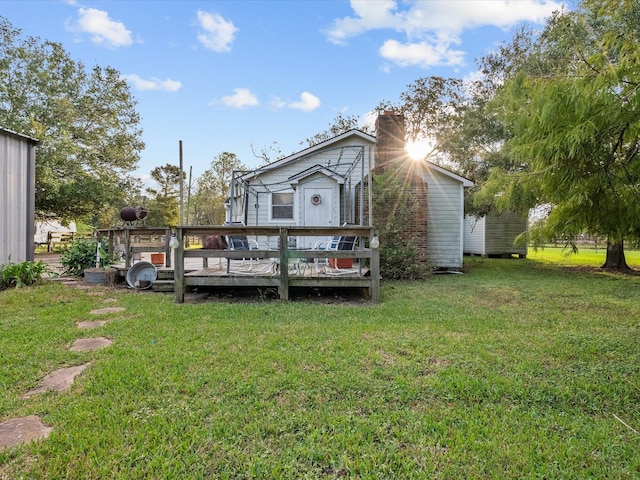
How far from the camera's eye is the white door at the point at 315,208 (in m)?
10.9

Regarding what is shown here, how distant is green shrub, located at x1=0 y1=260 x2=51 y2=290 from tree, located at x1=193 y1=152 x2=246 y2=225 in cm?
2351

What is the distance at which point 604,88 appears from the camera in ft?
12.1

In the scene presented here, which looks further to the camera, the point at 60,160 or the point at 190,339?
the point at 60,160

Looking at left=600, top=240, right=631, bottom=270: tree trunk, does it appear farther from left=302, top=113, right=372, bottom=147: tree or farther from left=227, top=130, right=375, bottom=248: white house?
left=302, top=113, right=372, bottom=147: tree

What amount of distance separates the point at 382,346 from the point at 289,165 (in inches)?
342

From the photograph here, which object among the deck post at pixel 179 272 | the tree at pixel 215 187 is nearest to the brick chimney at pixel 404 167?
the deck post at pixel 179 272

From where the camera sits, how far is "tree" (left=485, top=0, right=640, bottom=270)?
3715mm

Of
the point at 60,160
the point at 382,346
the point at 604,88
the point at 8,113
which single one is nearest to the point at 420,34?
the point at 604,88

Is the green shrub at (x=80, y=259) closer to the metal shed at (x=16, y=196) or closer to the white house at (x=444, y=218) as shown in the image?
the metal shed at (x=16, y=196)

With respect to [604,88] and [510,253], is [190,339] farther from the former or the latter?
[510,253]

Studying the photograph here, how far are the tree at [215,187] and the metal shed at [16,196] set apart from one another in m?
22.9

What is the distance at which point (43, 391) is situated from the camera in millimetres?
2854

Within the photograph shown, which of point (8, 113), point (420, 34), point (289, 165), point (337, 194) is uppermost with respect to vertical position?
point (420, 34)

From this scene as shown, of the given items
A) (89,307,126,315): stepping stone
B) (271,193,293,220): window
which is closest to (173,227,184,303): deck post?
(89,307,126,315): stepping stone
